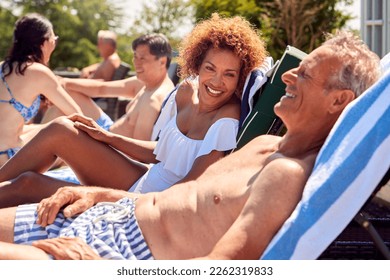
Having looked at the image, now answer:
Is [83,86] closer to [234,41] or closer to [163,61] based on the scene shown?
[163,61]

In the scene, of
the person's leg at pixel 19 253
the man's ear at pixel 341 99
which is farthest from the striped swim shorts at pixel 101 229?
the man's ear at pixel 341 99

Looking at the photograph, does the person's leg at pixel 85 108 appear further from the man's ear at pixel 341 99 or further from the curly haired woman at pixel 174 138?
the man's ear at pixel 341 99

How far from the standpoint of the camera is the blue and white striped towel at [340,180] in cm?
288

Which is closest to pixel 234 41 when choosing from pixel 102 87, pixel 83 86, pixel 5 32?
pixel 83 86

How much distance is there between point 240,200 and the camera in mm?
3162

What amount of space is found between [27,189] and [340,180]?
2017 millimetres

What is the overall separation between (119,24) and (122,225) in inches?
1576

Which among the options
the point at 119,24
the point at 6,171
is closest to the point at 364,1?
the point at 6,171

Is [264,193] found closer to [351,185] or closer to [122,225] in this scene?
[351,185]

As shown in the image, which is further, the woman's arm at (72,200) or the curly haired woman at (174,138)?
the curly haired woman at (174,138)

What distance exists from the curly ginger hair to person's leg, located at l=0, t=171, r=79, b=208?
105 cm

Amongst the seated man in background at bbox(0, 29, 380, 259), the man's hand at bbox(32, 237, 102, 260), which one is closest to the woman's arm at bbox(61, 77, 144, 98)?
the seated man in background at bbox(0, 29, 380, 259)

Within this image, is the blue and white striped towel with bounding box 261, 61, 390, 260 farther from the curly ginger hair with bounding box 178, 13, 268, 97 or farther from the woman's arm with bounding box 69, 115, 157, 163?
the woman's arm with bounding box 69, 115, 157, 163
